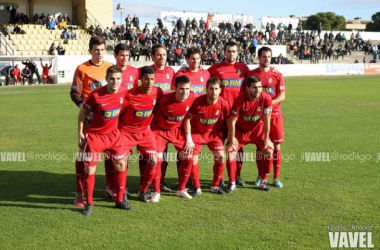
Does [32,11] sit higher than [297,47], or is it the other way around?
[32,11]

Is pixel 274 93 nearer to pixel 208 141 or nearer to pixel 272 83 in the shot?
pixel 272 83

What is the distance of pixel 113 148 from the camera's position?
5535mm

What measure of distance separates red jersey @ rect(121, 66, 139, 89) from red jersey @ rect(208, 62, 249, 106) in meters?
1.33

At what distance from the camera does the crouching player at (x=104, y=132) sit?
536 cm

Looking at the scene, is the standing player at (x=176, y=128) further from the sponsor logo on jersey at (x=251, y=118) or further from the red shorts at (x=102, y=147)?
the sponsor logo on jersey at (x=251, y=118)

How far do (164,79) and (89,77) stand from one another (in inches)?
44.1

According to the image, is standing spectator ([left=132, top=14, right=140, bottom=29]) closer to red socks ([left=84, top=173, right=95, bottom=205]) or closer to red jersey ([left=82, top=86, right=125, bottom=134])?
red jersey ([left=82, top=86, right=125, bottom=134])

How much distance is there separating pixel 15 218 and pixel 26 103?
40.4 feet

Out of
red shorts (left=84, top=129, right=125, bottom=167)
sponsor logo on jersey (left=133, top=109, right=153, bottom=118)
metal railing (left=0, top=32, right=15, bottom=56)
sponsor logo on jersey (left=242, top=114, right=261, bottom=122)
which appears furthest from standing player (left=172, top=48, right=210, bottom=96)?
metal railing (left=0, top=32, right=15, bottom=56)

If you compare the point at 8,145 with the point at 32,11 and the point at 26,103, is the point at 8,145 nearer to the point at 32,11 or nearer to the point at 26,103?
the point at 26,103

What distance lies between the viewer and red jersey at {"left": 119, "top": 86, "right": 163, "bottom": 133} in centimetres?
568

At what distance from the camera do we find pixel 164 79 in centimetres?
646

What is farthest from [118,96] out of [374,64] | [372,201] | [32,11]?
[374,64]

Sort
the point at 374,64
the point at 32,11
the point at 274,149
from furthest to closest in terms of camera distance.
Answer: the point at 374,64 → the point at 32,11 → the point at 274,149
